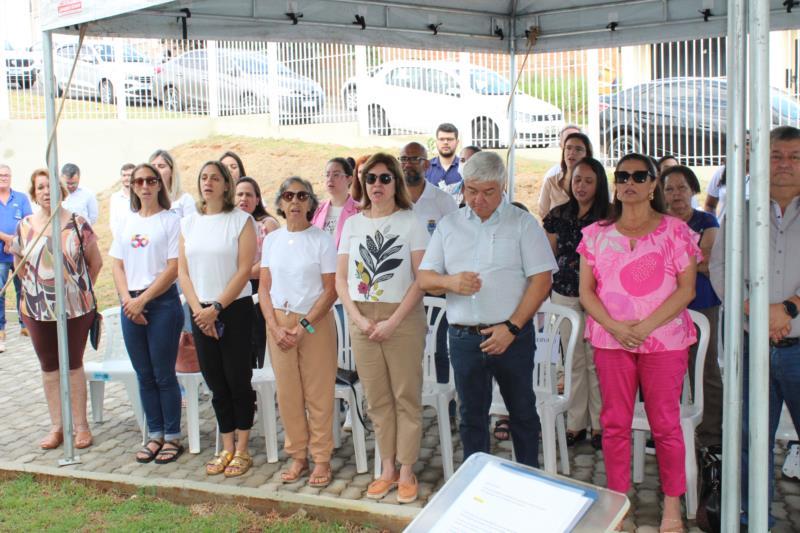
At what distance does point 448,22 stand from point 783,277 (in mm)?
4449

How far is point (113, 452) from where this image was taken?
5832 mm

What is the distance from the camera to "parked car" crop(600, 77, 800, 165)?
1305 cm

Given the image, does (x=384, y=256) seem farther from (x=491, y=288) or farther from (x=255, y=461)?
(x=255, y=461)

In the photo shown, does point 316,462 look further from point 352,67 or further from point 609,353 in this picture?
point 352,67

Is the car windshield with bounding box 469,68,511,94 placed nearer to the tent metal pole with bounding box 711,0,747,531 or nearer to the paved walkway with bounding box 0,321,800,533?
the paved walkway with bounding box 0,321,800,533

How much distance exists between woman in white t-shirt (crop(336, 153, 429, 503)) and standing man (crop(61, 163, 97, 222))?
5.82 meters

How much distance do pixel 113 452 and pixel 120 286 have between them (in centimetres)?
119

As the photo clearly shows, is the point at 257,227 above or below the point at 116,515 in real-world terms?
above

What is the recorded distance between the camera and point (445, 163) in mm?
8047

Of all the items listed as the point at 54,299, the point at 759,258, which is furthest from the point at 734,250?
the point at 54,299

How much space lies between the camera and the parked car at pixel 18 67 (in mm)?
17344

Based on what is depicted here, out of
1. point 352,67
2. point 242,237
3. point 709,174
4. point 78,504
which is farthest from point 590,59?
point 78,504

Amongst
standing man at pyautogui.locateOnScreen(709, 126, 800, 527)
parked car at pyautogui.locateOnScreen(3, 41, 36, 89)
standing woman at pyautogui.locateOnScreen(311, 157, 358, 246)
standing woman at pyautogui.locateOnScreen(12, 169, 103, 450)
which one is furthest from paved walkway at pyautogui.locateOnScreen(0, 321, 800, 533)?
parked car at pyautogui.locateOnScreen(3, 41, 36, 89)

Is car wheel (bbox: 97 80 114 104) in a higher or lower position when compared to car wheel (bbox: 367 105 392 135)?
higher
